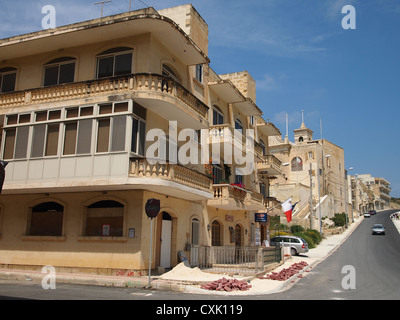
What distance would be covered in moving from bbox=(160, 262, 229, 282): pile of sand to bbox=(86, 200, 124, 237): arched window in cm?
285

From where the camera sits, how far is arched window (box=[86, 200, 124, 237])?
55.9 feet

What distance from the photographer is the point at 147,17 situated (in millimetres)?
16203

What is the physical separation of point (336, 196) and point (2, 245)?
261 ft

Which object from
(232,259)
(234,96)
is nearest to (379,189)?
(234,96)

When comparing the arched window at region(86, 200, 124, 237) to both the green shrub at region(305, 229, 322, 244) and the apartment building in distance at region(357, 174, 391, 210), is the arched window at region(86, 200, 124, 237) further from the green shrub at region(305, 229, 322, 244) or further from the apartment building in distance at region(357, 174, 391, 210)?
the apartment building in distance at region(357, 174, 391, 210)

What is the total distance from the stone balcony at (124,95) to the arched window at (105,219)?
4.72 meters

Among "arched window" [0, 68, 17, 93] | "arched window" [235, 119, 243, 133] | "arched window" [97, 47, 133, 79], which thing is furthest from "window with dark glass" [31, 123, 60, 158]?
"arched window" [235, 119, 243, 133]

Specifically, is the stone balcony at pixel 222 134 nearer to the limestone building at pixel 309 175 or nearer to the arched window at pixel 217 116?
the arched window at pixel 217 116

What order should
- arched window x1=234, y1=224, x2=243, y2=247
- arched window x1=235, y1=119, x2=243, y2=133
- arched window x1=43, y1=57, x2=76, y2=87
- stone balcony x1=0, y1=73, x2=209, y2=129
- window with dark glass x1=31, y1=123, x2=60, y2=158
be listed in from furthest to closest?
arched window x1=235, y1=119, x2=243, y2=133 < arched window x1=234, y1=224, x2=243, y2=247 < arched window x1=43, y1=57, x2=76, y2=87 < window with dark glass x1=31, y1=123, x2=60, y2=158 < stone balcony x1=0, y1=73, x2=209, y2=129
